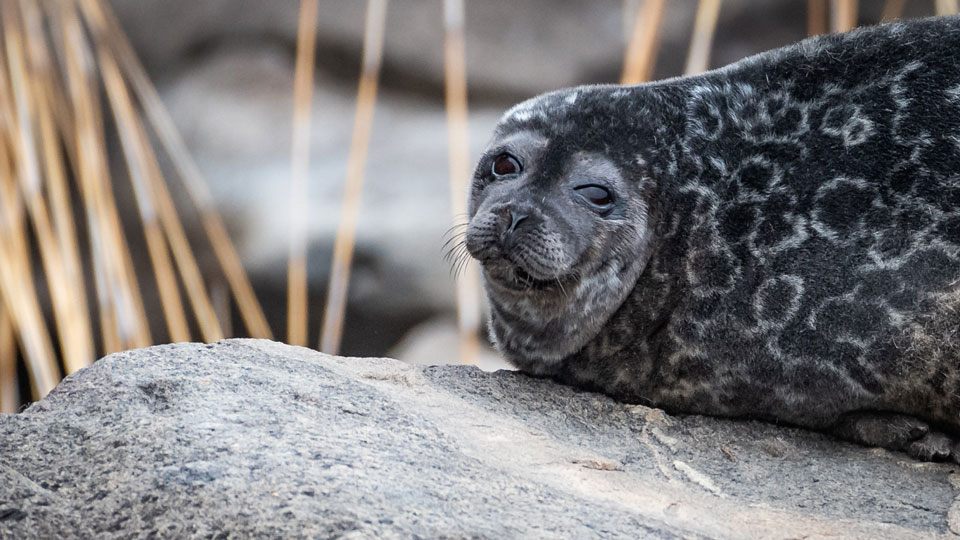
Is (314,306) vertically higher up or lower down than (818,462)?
higher up

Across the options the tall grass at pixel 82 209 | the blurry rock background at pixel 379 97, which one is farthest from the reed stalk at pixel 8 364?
the blurry rock background at pixel 379 97

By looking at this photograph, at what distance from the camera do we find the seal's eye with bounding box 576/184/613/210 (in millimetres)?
2852

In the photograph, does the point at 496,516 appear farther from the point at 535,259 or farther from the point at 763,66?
the point at 763,66

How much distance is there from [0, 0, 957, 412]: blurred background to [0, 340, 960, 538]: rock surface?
2475mm

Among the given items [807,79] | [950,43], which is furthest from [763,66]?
[950,43]

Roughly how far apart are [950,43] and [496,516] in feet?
6.41

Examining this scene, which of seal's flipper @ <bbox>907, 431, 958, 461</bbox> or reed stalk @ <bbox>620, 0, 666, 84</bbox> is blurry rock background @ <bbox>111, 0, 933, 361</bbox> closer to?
reed stalk @ <bbox>620, 0, 666, 84</bbox>

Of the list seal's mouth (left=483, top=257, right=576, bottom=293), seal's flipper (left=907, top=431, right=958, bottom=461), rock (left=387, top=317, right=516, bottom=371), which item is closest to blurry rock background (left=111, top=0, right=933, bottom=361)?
rock (left=387, top=317, right=516, bottom=371)

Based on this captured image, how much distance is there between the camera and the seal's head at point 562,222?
275 cm

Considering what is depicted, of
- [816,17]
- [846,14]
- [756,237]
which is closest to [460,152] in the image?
[816,17]

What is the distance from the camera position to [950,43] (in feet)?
8.98

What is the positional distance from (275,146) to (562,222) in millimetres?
3207

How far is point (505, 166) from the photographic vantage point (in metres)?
2.99

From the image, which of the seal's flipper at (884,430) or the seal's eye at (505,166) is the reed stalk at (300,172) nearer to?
the seal's eye at (505,166)
